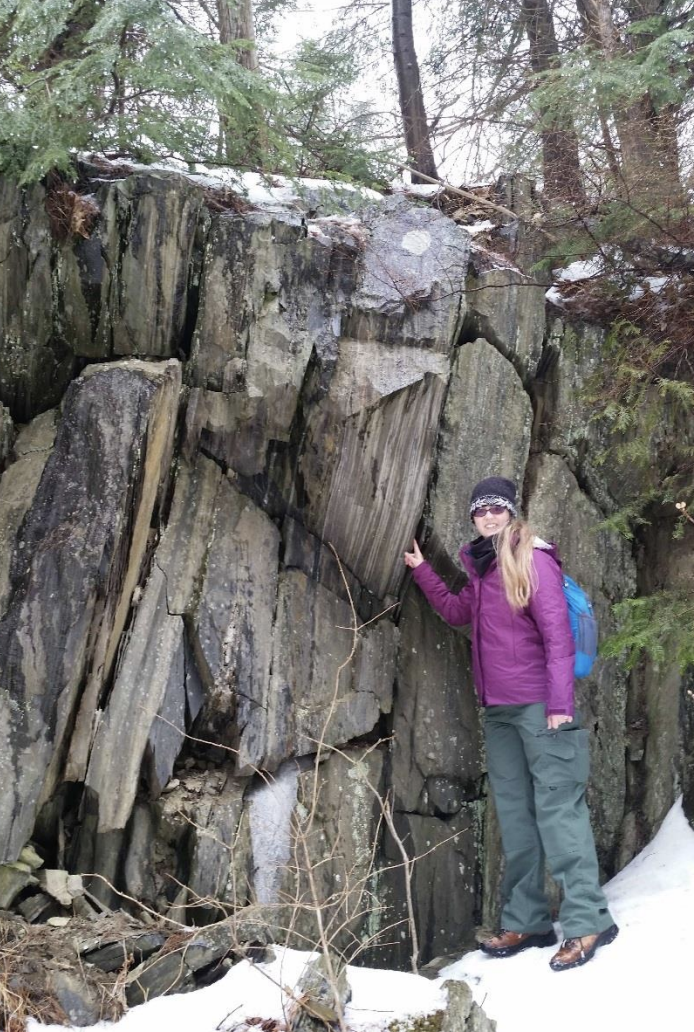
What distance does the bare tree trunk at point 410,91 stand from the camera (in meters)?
9.16

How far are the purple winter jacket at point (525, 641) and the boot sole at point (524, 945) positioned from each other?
4.55ft

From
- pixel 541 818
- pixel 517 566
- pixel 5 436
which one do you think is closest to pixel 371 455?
pixel 517 566

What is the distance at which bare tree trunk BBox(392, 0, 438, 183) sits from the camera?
916cm

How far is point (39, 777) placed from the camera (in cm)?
496

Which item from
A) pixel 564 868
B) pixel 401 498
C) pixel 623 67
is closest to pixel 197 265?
pixel 401 498

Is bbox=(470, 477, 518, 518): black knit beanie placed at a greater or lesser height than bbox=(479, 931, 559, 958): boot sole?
greater

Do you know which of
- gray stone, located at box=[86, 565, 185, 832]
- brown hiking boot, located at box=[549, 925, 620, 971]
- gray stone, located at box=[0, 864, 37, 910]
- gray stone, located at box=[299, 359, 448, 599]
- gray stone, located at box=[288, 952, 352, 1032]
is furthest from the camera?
gray stone, located at box=[299, 359, 448, 599]

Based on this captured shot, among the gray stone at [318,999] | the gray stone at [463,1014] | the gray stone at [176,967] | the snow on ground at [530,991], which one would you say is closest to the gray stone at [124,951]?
the gray stone at [176,967]

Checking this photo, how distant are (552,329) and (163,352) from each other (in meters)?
2.98

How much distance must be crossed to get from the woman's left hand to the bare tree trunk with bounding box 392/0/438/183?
20.7ft

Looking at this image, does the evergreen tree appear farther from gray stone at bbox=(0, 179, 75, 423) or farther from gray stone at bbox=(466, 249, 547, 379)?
gray stone at bbox=(466, 249, 547, 379)

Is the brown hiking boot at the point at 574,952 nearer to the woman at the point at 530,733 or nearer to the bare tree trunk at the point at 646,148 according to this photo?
the woman at the point at 530,733

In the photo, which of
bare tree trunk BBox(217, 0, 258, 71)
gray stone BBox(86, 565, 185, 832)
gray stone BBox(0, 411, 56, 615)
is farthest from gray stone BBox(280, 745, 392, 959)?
bare tree trunk BBox(217, 0, 258, 71)

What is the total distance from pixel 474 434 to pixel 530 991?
140 inches
